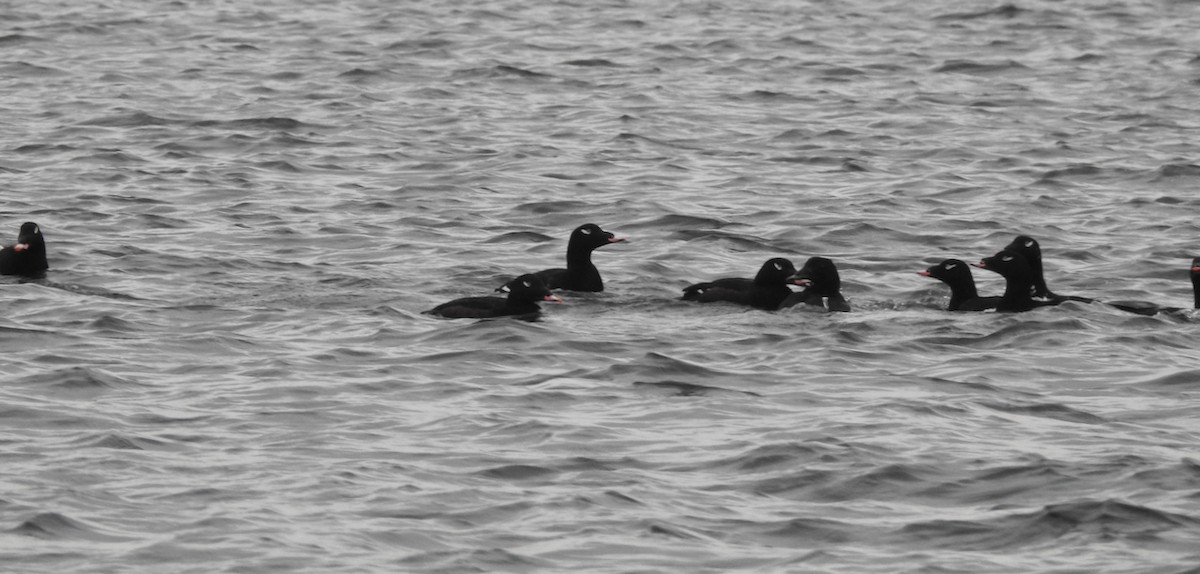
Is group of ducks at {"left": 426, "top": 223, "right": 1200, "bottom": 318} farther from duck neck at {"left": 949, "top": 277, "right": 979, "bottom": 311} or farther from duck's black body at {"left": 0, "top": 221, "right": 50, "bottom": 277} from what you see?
duck's black body at {"left": 0, "top": 221, "right": 50, "bottom": 277}

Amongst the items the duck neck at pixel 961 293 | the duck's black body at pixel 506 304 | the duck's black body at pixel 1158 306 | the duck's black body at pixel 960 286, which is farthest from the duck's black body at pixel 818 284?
the duck's black body at pixel 1158 306

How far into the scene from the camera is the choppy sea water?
33.2 ft

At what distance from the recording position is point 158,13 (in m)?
36.1

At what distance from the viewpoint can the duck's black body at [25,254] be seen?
16.3 m

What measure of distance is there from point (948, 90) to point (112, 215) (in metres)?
13.5

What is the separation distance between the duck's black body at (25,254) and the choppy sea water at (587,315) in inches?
15.0

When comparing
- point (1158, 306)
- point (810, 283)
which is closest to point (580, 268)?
point (810, 283)

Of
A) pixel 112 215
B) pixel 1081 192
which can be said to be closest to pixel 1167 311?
pixel 1081 192

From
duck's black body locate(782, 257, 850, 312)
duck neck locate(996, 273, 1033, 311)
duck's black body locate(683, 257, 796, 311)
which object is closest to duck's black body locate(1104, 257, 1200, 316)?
duck neck locate(996, 273, 1033, 311)

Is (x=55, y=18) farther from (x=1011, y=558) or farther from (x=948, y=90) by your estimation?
(x=1011, y=558)

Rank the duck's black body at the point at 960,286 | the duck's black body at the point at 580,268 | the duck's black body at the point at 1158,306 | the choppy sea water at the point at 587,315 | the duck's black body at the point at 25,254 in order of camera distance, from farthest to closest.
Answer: the duck's black body at the point at 580,268, the duck's black body at the point at 25,254, the duck's black body at the point at 960,286, the duck's black body at the point at 1158,306, the choppy sea water at the point at 587,315

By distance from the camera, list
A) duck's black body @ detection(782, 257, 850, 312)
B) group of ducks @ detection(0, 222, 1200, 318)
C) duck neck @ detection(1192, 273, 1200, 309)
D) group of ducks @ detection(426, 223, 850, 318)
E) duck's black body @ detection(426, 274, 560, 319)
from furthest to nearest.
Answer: duck's black body @ detection(782, 257, 850, 312) < group of ducks @ detection(0, 222, 1200, 318) < duck neck @ detection(1192, 273, 1200, 309) < group of ducks @ detection(426, 223, 850, 318) < duck's black body @ detection(426, 274, 560, 319)

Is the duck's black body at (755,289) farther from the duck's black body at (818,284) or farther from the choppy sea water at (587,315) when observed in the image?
the choppy sea water at (587,315)

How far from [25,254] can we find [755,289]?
5679mm
